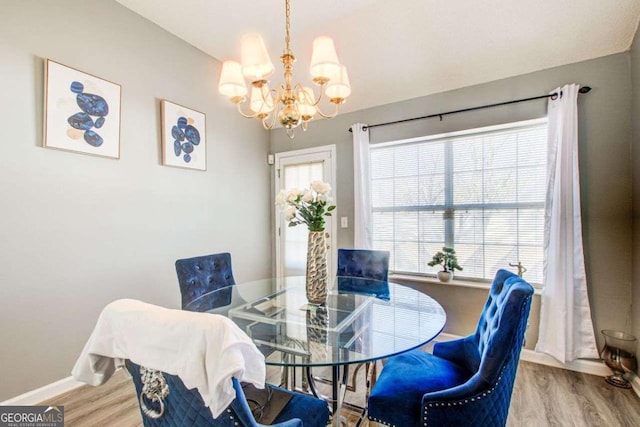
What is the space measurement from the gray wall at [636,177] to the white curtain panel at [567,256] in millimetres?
256

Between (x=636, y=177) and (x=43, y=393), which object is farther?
(x=636, y=177)

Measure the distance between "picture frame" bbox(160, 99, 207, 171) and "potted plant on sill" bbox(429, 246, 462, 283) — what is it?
2.53 m

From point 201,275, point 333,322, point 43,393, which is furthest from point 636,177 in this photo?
point 43,393

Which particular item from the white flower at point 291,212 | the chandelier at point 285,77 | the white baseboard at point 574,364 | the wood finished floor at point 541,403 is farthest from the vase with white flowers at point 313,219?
the white baseboard at point 574,364

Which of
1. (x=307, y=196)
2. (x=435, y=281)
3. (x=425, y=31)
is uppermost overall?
(x=425, y=31)

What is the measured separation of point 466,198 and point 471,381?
6.66ft

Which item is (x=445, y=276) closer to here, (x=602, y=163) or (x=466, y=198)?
(x=466, y=198)

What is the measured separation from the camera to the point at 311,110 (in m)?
1.92

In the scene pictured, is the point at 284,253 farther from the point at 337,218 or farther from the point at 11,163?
the point at 11,163

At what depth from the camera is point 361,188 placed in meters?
3.15

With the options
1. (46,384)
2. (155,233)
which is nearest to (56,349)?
(46,384)

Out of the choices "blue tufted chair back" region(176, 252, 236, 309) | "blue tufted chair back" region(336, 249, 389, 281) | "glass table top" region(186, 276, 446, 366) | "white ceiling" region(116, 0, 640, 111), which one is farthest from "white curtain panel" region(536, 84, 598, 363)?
"blue tufted chair back" region(176, 252, 236, 309)

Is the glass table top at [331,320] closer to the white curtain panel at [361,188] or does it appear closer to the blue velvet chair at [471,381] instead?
the blue velvet chair at [471,381]

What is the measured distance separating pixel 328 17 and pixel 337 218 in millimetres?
2007
